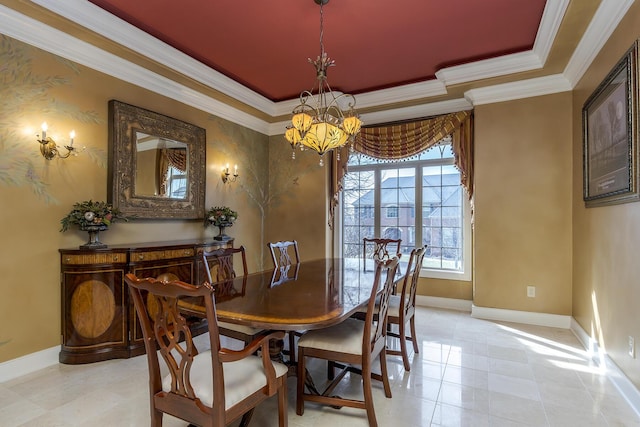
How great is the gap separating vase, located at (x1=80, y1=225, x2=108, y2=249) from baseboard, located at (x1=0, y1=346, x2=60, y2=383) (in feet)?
2.92

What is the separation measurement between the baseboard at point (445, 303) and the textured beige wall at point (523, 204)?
1.10 ft

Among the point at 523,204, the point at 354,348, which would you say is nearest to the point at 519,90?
the point at 523,204

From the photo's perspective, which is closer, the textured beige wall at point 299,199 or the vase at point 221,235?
the vase at point 221,235

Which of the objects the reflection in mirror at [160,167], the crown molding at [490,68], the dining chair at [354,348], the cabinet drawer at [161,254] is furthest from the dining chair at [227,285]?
the crown molding at [490,68]

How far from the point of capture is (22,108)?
2.55m

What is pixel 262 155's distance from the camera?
529 centimetres

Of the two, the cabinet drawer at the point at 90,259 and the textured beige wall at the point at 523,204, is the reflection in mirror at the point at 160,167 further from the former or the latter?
the textured beige wall at the point at 523,204

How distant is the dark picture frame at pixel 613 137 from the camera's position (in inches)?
83.3

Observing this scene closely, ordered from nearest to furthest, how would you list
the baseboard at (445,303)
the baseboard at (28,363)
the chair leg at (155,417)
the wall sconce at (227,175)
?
the chair leg at (155,417), the baseboard at (28,363), the baseboard at (445,303), the wall sconce at (227,175)

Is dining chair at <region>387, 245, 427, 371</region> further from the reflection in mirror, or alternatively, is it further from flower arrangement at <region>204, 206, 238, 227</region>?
the reflection in mirror

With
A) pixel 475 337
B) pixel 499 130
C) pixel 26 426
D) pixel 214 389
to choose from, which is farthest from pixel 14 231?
pixel 499 130

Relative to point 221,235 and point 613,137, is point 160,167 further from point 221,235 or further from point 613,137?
point 613,137

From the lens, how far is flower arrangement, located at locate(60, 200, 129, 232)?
2738 mm

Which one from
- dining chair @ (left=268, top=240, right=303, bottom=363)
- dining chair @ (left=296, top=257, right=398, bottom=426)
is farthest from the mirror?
dining chair @ (left=296, top=257, right=398, bottom=426)
